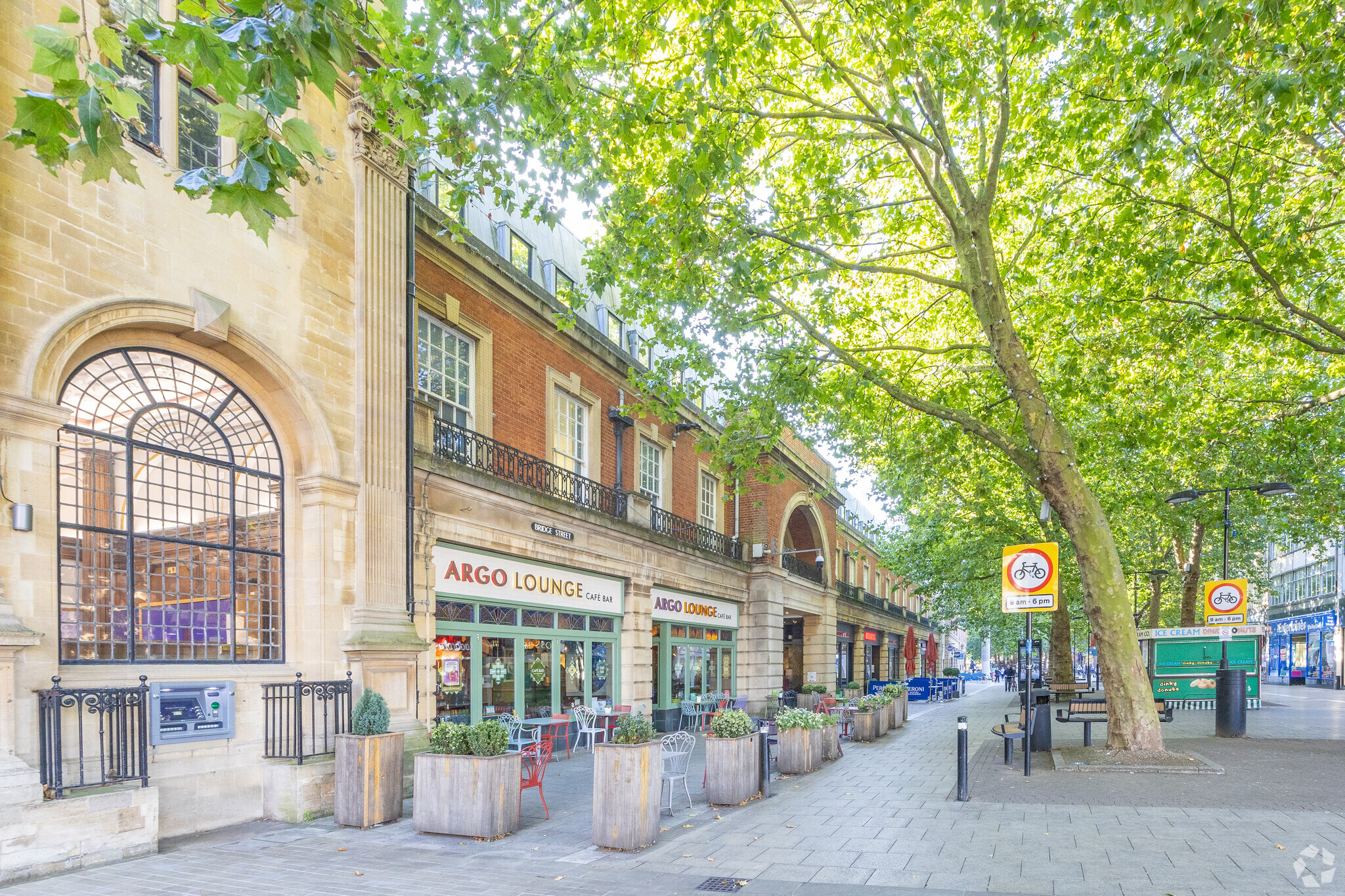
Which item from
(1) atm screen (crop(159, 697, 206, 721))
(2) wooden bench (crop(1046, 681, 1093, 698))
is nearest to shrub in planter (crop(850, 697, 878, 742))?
(2) wooden bench (crop(1046, 681, 1093, 698))

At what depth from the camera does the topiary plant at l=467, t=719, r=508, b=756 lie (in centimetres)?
837

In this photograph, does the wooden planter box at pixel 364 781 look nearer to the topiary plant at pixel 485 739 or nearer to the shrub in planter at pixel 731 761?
the topiary plant at pixel 485 739

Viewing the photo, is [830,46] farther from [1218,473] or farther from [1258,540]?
[1258,540]

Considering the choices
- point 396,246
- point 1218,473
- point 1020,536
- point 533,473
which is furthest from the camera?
point 1020,536

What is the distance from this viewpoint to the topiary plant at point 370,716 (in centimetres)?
952

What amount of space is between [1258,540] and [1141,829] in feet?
98.3

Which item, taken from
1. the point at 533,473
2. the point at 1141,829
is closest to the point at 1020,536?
the point at 533,473

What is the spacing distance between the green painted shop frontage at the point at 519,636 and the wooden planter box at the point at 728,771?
4373 mm

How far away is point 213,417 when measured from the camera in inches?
369

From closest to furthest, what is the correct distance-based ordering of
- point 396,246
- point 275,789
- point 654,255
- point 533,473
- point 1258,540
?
point 275,789, point 396,246, point 654,255, point 533,473, point 1258,540

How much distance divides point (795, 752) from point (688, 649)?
8797 millimetres

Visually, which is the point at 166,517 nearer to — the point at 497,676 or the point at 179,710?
the point at 179,710

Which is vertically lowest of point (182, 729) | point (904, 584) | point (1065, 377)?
point (904, 584)

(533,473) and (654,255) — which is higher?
(654,255)
